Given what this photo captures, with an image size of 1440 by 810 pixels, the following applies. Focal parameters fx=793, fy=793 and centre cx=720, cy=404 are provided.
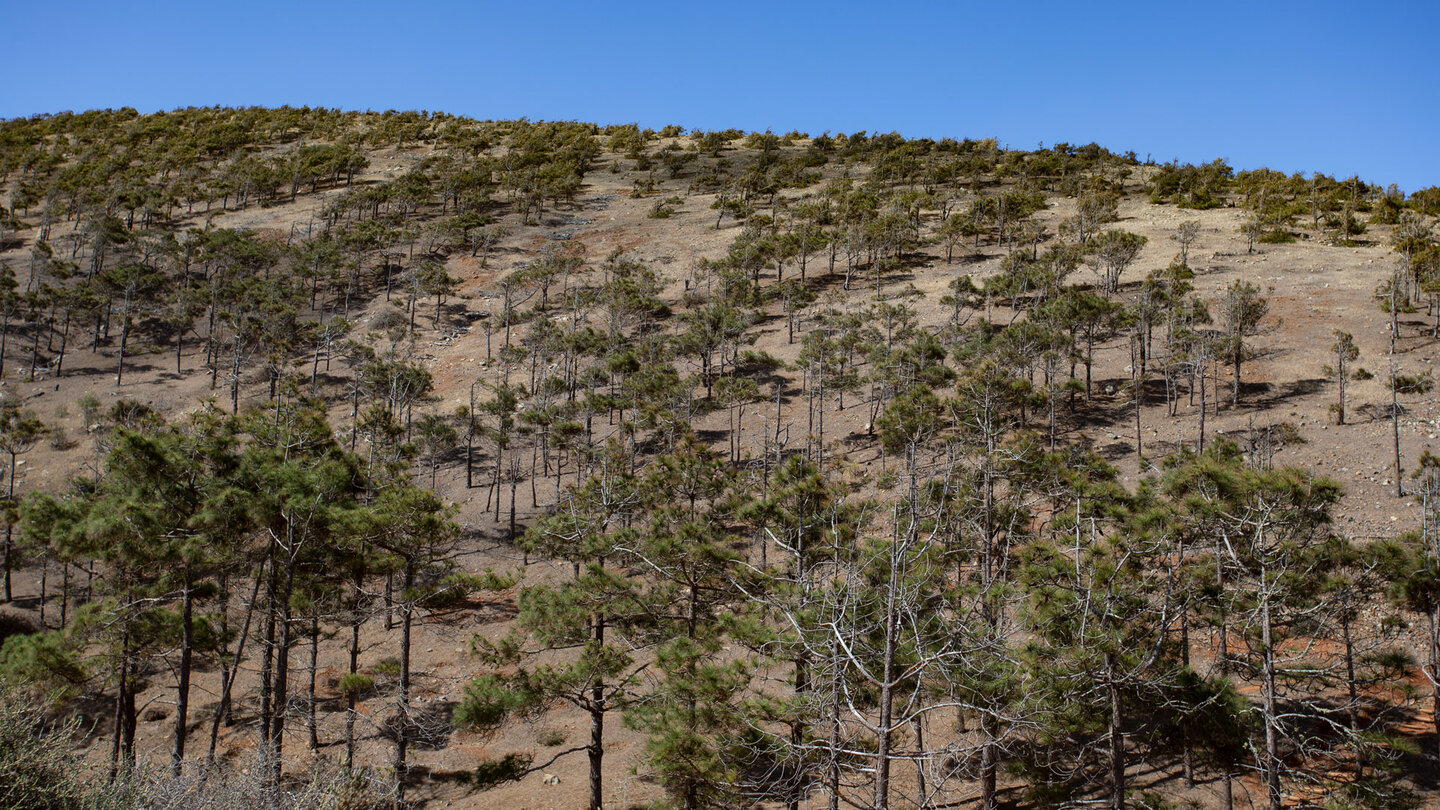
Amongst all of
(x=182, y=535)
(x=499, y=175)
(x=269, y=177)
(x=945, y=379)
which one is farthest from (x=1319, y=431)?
(x=269, y=177)

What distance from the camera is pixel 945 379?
1633 inches

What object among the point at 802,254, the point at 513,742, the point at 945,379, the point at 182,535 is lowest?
the point at 513,742

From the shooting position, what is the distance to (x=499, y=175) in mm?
96062

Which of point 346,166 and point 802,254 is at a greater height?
point 346,166

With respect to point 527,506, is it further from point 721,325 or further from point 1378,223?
point 1378,223

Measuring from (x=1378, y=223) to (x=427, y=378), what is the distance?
75.3m

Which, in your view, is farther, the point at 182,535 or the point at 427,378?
the point at 427,378

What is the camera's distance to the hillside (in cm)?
1412

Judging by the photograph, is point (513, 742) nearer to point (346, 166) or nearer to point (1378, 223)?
point (1378, 223)

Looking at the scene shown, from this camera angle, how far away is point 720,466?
32.6 meters

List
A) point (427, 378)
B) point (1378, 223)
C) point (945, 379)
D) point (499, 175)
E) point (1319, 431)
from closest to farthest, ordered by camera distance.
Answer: point (1319, 431) < point (945, 379) < point (427, 378) < point (1378, 223) < point (499, 175)

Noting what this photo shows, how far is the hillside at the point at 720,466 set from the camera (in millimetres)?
14125

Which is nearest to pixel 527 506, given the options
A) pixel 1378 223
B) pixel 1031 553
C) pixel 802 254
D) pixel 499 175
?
pixel 1031 553

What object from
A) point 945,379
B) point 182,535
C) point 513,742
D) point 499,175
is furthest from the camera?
point 499,175
